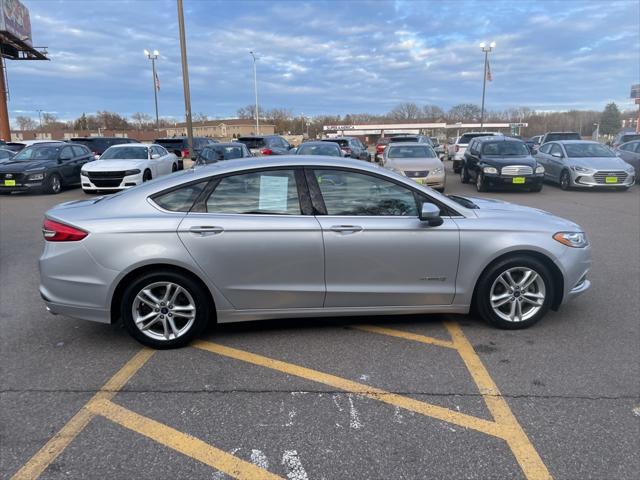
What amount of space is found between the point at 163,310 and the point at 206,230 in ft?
2.50

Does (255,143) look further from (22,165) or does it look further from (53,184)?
(22,165)

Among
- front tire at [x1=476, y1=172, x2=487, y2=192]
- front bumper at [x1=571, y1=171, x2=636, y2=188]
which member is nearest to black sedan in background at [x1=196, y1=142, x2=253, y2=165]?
front tire at [x1=476, y1=172, x2=487, y2=192]

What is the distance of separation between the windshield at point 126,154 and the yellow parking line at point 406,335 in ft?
41.3

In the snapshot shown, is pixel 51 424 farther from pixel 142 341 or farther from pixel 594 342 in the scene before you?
pixel 594 342

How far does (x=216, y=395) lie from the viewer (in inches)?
130

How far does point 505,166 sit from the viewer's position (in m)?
14.1

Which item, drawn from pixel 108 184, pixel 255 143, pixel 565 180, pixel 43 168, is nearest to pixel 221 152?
pixel 108 184

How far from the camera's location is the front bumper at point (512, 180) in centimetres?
1416

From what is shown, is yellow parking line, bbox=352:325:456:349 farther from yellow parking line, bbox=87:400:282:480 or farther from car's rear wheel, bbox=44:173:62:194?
car's rear wheel, bbox=44:173:62:194

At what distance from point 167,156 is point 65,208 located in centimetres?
1303

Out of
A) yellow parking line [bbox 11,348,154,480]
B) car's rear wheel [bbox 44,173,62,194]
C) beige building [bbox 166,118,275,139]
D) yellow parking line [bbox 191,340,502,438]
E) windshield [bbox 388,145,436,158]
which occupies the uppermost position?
beige building [bbox 166,118,275,139]

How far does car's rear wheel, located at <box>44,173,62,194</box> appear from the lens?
1498 centimetres

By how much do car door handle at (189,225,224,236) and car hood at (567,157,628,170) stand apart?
47.0 ft

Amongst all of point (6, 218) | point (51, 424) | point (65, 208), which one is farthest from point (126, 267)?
point (6, 218)
